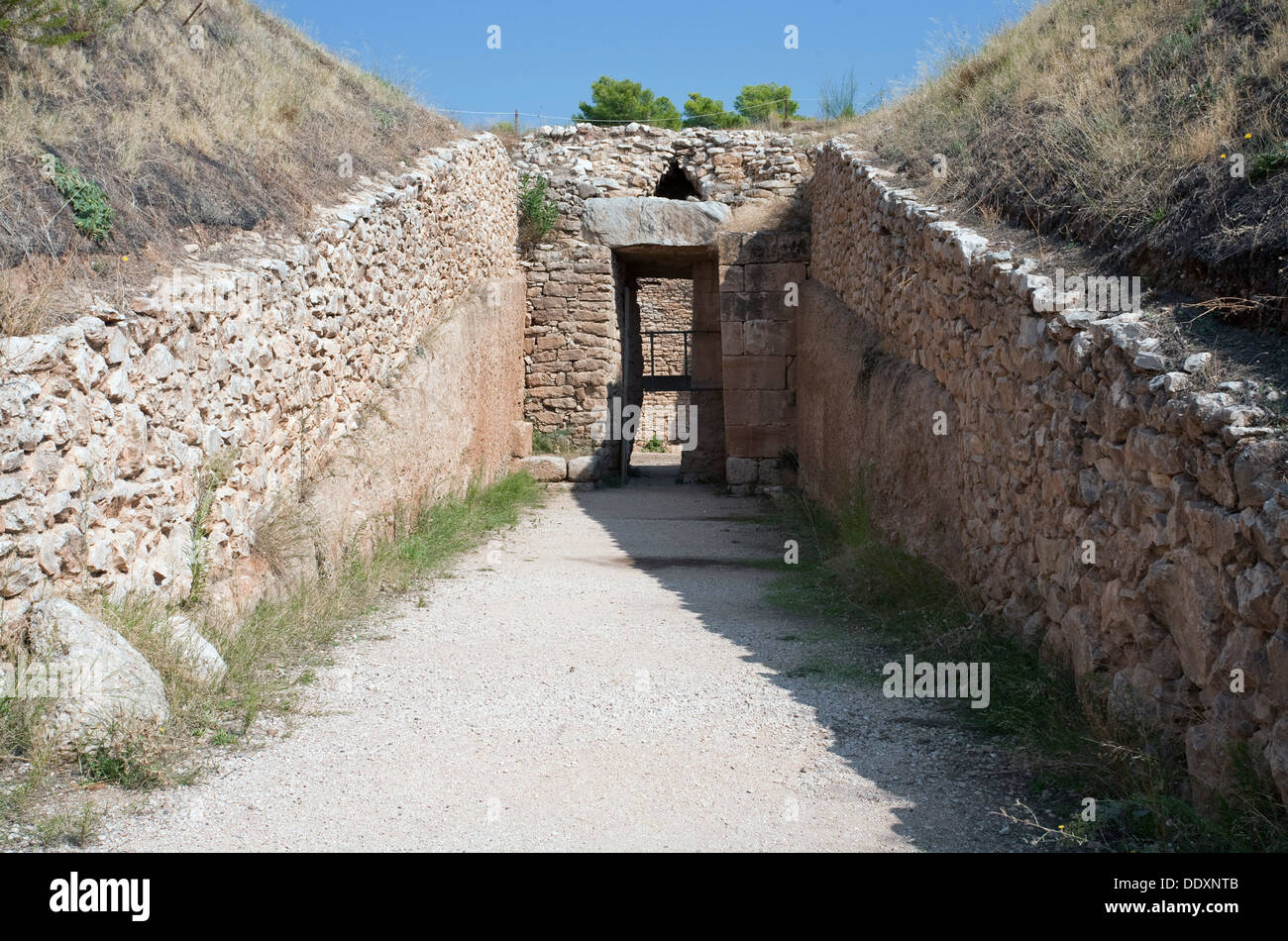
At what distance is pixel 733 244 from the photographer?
474 inches

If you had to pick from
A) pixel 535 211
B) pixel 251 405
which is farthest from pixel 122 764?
pixel 535 211

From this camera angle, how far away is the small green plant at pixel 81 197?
5.16 metres

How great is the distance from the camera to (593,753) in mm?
3852

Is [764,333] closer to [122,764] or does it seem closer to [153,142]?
[153,142]

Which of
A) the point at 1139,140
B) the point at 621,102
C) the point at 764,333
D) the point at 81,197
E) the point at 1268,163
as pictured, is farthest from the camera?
the point at 621,102

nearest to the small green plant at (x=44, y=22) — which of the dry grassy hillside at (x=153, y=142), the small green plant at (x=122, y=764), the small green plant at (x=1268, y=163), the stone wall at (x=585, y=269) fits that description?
the dry grassy hillside at (x=153, y=142)

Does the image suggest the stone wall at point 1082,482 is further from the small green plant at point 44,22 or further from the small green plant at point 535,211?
the small green plant at point 535,211

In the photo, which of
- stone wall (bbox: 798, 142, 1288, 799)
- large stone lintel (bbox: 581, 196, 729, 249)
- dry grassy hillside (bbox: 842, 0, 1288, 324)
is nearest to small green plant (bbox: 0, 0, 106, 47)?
stone wall (bbox: 798, 142, 1288, 799)

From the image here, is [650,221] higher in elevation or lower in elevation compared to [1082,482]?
higher

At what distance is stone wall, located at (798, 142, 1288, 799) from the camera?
2.85 m

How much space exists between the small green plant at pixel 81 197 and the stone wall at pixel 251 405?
0.51 meters

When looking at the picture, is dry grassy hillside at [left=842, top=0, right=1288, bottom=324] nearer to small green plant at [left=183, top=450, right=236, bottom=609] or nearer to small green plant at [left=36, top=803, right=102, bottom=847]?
small green plant at [left=36, top=803, right=102, bottom=847]

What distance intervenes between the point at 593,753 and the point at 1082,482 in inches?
85.6

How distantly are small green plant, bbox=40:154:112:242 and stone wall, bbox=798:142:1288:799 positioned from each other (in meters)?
4.64
